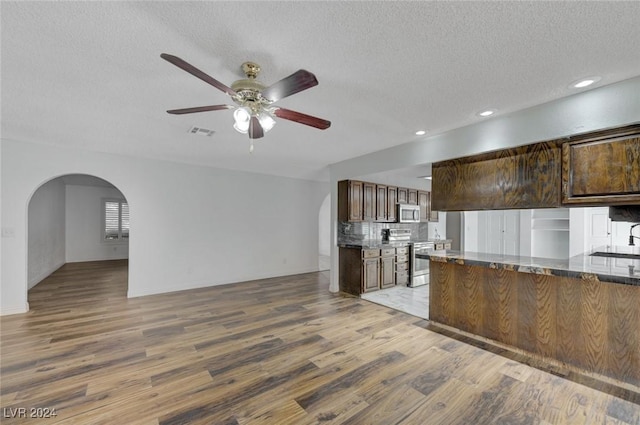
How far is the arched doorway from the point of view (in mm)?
5250

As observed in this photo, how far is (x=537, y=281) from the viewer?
270cm

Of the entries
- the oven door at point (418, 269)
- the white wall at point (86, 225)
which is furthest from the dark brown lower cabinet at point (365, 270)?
the white wall at point (86, 225)

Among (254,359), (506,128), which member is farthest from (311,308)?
(506,128)

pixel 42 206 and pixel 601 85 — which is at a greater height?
pixel 601 85

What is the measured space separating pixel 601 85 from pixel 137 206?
6219 millimetres

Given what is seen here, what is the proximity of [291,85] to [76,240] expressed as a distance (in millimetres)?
9941

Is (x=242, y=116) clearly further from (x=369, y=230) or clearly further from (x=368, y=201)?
(x=369, y=230)

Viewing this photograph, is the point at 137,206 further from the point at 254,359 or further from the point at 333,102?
the point at 333,102

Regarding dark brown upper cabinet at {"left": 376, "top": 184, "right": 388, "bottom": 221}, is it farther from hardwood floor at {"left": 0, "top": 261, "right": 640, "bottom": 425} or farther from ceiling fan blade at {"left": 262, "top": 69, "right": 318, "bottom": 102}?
ceiling fan blade at {"left": 262, "top": 69, "right": 318, "bottom": 102}

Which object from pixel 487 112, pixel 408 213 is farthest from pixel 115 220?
pixel 487 112

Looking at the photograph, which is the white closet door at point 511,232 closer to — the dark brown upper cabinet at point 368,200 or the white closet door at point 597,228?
the white closet door at point 597,228

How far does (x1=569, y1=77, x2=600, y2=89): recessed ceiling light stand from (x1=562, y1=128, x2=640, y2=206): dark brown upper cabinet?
47cm

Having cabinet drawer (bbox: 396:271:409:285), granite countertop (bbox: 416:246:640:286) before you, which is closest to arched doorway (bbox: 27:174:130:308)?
cabinet drawer (bbox: 396:271:409:285)

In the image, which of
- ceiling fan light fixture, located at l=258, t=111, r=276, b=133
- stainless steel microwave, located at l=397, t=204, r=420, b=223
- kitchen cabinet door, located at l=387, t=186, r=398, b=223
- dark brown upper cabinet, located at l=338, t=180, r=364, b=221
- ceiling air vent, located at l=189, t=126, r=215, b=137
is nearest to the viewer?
ceiling fan light fixture, located at l=258, t=111, r=276, b=133
